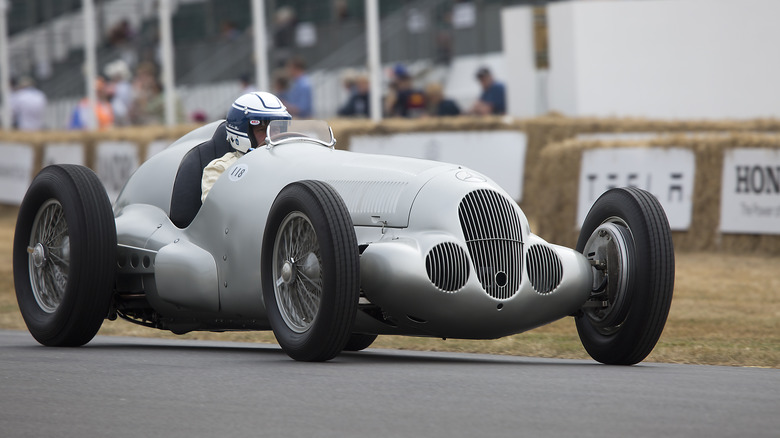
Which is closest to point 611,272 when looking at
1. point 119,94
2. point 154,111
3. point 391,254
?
point 391,254

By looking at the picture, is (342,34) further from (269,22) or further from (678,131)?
(678,131)

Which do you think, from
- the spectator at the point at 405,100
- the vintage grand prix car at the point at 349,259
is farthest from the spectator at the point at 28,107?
the vintage grand prix car at the point at 349,259

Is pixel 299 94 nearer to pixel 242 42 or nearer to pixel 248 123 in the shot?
pixel 248 123

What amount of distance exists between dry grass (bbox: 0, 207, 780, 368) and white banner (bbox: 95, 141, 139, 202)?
278 inches

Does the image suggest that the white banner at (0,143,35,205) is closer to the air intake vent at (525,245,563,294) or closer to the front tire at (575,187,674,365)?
the front tire at (575,187,674,365)

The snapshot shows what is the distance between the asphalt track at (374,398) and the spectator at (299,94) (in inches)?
495

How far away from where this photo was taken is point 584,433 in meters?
4.86

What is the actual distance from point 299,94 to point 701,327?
1111cm

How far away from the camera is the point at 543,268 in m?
7.12

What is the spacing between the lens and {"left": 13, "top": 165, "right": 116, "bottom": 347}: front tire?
8.16m

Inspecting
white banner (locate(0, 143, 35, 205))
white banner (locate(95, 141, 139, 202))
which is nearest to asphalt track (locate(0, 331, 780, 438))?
white banner (locate(95, 141, 139, 202))

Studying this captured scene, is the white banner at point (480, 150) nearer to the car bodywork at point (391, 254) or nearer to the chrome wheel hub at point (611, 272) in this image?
the car bodywork at point (391, 254)

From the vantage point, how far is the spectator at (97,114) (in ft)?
80.3

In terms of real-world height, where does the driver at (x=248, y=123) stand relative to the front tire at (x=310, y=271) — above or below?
above
